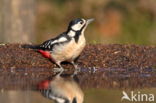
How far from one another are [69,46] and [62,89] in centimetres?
167

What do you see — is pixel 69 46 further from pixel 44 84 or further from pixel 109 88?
pixel 109 88

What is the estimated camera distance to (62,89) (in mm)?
10234

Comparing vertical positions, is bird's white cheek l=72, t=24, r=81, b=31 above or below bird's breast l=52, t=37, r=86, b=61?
above

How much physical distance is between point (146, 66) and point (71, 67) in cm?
107

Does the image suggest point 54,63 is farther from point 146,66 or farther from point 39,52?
point 146,66

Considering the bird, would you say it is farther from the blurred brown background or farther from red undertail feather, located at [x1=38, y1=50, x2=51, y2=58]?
the blurred brown background

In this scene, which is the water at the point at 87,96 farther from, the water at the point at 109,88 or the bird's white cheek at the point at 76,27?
the bird's white cheek at the point at 76,27

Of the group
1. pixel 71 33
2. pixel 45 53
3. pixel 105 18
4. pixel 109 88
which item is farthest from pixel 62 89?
pixel 105 18

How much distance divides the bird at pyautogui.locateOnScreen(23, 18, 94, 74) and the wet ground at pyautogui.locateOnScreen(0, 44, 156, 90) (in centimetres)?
17

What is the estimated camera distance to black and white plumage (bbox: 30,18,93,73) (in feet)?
38.6

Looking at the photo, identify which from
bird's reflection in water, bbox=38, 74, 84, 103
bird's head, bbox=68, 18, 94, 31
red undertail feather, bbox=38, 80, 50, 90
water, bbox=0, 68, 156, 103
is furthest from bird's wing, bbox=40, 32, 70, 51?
red undertail feather, bbox=38, 80, 50, 90

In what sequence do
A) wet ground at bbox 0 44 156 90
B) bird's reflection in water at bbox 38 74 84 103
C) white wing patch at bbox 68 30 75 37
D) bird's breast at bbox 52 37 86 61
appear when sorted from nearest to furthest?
bird's reflection in water at bbox 38 74 84 103 < wet ground at bbox 0 44 156 90 < bird's breast at bbox 52 37 86 61 < white wing patch at bbox 68 30 75 37

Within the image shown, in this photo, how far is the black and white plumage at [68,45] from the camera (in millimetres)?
11766

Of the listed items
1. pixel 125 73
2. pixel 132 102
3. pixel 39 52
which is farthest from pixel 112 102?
pixel 39 52
